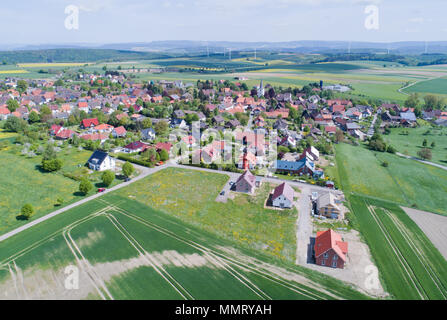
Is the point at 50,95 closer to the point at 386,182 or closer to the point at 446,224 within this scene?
the point at 386,182

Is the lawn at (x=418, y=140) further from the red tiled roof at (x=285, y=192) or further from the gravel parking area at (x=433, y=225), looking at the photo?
the red tiled roof at (x=285, y=192)

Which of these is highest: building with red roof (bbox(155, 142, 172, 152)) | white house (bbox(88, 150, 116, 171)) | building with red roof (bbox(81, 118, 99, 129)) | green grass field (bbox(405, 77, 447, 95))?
green grass field (bbox(405, 77, 447, 95))

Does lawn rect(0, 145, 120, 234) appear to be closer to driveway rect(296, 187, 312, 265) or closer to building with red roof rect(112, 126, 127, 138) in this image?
building with red roof rect(112, 126, 127, 138)

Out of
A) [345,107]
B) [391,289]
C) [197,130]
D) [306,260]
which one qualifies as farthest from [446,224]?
[345,107]

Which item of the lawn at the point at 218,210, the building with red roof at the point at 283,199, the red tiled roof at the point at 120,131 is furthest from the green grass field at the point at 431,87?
the red tiled roof at the point at 120,131

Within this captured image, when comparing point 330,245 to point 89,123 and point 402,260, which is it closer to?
point 402,260

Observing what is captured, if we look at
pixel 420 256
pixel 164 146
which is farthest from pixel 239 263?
pixel 164 146

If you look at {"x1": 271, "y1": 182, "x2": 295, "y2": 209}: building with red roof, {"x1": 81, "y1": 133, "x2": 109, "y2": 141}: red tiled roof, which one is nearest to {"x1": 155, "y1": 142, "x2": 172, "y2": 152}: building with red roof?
{"x1": 81, "y1": 133, "x2": 109, "y2": 141}: red tiled roof
